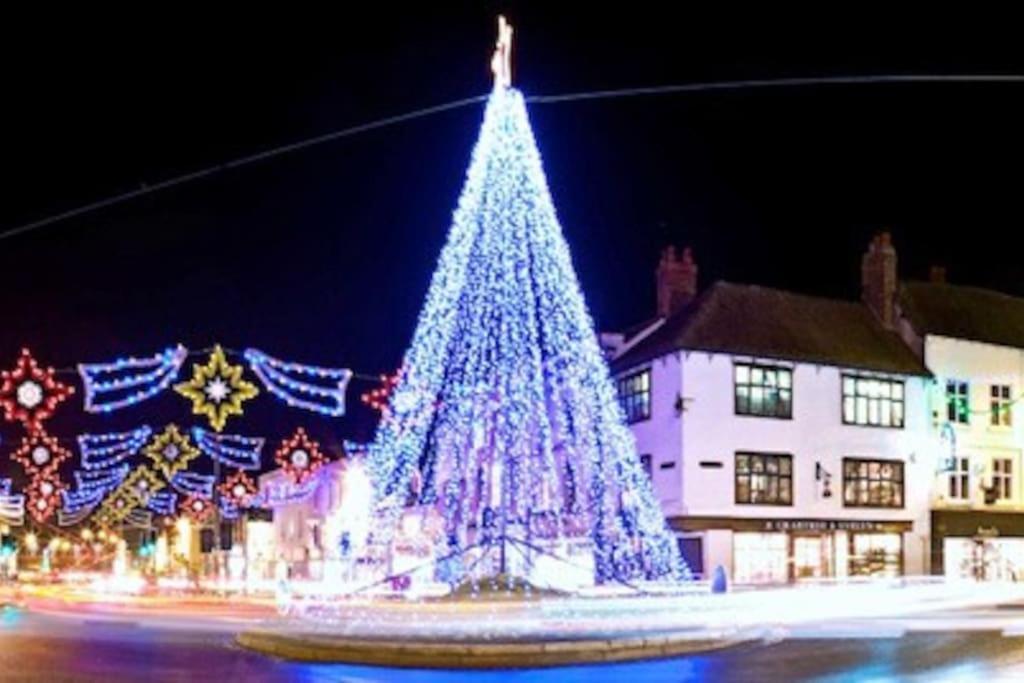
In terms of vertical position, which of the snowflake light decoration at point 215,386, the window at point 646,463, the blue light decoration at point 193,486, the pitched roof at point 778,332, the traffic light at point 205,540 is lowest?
the traffic light at point 205,540

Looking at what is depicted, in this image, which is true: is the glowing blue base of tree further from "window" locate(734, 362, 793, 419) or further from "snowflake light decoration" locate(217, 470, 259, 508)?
"snowflake light decoration" locate(217, 470, 259, 508)

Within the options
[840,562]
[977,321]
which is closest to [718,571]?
[840,562]

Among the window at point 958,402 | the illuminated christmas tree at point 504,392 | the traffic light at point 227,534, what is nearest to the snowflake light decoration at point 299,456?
the illuminated christmas tree at point 504,392

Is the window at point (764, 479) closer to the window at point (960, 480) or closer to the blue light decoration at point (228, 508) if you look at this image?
the window at point (960, 480)

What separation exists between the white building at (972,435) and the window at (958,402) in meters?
0.04

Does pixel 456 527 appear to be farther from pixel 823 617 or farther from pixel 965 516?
pixel 965 516

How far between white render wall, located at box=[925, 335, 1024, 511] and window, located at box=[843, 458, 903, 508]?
5.40 feet

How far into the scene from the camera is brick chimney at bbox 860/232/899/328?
50.4 metres

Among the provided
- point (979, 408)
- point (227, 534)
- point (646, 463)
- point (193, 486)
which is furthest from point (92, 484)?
point (979, 408)

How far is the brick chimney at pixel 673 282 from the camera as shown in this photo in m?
50.5

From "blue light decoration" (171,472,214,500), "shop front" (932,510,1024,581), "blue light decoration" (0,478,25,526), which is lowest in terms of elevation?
"shop front" (932,510,1024,581)

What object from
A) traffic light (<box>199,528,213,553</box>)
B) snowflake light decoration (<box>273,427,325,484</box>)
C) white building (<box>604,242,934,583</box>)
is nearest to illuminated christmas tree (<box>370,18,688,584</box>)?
white building (<box>604,242,934,583</box>)

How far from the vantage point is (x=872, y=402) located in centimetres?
4800

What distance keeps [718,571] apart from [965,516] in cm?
1636
